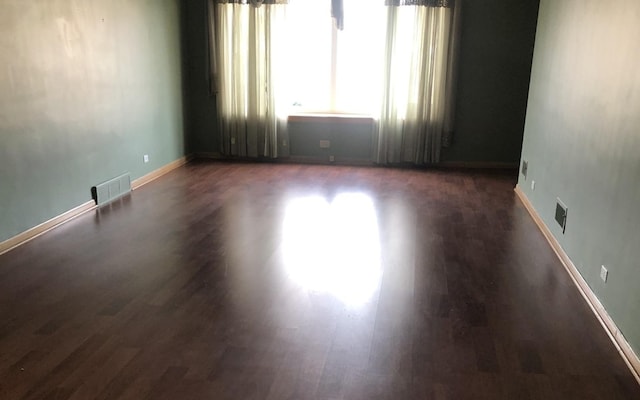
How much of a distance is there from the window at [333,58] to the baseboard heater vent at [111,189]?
8.02 feet

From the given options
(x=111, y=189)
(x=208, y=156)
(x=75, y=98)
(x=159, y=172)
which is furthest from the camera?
(x=208, y=156)

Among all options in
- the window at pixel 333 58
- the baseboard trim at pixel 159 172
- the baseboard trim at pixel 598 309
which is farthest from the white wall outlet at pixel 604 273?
the baseboard trim at pixel 159 172

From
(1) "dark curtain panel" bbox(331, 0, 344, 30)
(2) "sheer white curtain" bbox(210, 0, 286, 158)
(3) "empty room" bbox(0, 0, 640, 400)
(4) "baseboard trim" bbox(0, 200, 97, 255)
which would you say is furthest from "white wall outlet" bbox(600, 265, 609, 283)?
(2) "sheer white curtain" bbox(210, 0, 286, 158)

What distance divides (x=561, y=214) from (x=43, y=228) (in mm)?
3884

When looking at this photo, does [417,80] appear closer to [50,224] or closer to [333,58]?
[333,58]

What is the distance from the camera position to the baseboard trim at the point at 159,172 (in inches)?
220

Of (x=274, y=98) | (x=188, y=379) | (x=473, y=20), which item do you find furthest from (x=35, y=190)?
(x=473, y=20)

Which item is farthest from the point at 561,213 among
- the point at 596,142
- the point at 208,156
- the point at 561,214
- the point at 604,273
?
the point at 208,156

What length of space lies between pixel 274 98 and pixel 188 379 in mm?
4950

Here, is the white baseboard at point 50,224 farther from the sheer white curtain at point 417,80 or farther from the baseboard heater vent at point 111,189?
the sheer white curtain at point 417,80

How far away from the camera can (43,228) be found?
4.08m

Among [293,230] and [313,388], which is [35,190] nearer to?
[293,230]

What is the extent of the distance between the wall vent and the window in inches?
127

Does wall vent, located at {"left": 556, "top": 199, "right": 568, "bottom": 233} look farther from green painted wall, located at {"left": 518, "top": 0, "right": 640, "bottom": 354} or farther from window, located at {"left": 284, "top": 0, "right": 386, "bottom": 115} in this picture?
window, located at {"left": 284, "top": 0, "right": 386, "bottom": 115}
